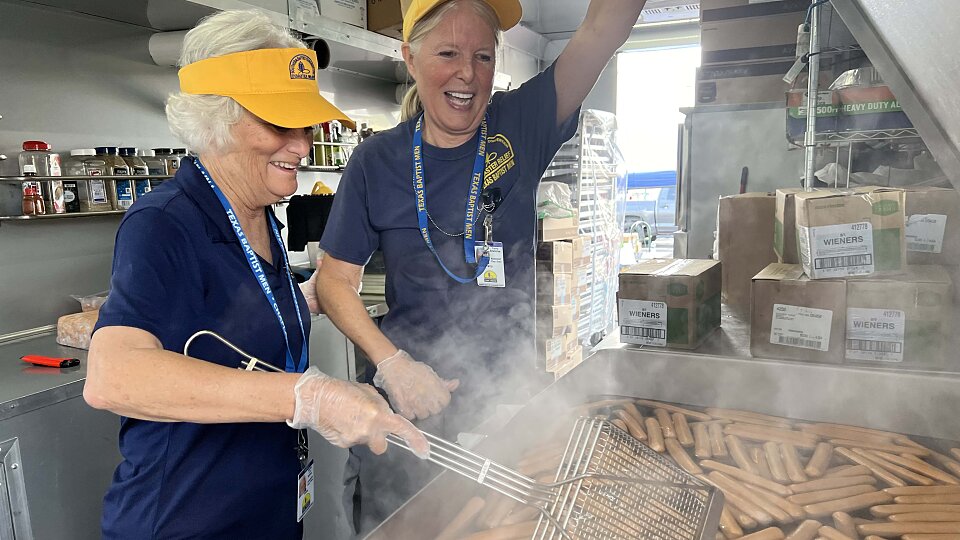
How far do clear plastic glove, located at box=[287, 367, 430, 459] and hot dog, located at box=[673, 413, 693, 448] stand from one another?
0.85 m

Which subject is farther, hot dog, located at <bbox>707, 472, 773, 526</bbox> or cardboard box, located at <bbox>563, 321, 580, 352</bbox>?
cardboard box, located at <bbox>563, 321, 580, 352</bbox>

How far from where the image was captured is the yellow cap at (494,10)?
5.52 feet

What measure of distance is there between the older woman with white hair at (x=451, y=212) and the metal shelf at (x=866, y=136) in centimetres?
96

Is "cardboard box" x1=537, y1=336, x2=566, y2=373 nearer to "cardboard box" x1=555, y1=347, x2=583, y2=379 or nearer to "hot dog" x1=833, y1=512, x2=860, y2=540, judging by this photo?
"cardboard box" x1=555, y1=347, x2=583, y2=379

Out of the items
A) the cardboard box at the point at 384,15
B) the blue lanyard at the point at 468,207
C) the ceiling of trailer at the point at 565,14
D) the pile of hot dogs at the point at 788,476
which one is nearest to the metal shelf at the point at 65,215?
the blue lanyard at the point at 468,207

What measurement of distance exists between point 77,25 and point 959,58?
308 centimetres

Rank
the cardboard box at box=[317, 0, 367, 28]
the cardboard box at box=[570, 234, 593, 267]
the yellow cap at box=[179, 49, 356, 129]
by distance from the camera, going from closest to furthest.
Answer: the yellow cap at box=[179, 49, 356, 129] → the cardboard box at box=[317, 0, 367, 28] → the cardboard box at box=[570, 234, 593, 267]

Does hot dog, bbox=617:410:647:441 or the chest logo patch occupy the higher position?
the chest logo patch

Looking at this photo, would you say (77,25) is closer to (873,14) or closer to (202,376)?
(202,376)

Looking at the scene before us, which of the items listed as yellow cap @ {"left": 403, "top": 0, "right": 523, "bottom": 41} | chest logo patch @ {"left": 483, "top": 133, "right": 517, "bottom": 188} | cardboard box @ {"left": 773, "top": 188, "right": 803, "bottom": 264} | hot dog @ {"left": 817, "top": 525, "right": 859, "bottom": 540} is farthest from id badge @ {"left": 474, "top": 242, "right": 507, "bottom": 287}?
hot dog @ {"left": 817, "top": 525, "right": 859, "bottom": 540}

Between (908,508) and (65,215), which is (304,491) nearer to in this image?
(908,508)

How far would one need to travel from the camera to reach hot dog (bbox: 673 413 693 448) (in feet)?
5.21

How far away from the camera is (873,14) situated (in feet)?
2.84

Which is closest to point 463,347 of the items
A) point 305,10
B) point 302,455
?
point 302,455
